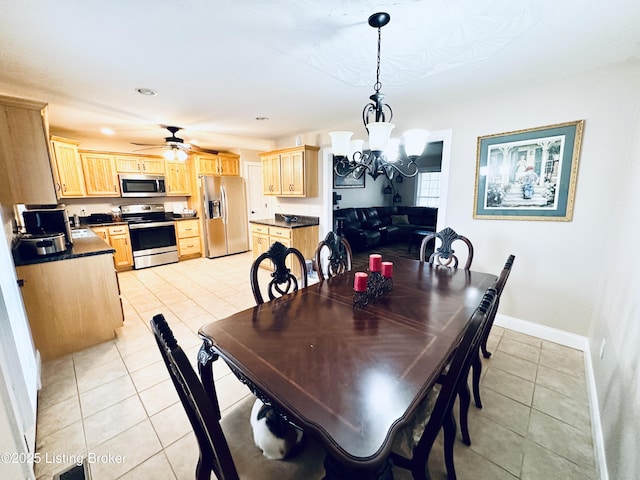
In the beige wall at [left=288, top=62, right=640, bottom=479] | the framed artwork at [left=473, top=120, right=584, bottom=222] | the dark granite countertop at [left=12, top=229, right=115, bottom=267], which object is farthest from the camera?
the framed artwork at [left=473, top=120, right=584, bottom=222]

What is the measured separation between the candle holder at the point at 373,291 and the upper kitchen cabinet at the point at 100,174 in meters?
5.15

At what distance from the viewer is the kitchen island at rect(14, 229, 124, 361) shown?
2.20 metres

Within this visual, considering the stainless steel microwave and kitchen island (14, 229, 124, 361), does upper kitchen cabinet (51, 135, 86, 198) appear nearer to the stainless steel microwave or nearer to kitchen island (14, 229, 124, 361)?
the stainless steel microwave

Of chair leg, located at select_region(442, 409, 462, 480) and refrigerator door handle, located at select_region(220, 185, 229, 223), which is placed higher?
refrigerator door handle, located at select_region(220, 185, 229, 223)

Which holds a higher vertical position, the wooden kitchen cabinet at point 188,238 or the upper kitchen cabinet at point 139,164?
the upper kitchen cabinet at point 139,164

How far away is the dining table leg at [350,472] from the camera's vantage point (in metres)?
0.68

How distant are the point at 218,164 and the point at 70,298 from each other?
3.95 meters

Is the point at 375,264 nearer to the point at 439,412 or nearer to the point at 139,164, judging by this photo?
the point at 439,412

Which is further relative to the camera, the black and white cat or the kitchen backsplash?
the kitchen backsplash

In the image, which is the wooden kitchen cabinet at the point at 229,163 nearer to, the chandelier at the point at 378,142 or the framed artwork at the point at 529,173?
the chandelier at the point at 378,142

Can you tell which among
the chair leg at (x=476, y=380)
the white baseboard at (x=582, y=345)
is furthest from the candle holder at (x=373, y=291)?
the white baseboard at (x=582, y=345)

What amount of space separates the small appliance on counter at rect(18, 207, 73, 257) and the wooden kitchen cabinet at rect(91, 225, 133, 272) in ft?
6.20

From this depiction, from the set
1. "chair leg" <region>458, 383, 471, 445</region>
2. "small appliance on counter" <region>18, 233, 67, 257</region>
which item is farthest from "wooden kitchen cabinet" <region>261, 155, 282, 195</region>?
"chair leg" <region>458, 383, 471, 445</region>

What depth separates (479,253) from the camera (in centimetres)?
289
